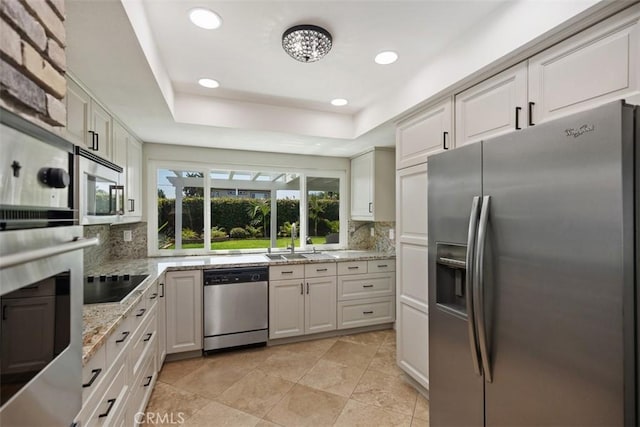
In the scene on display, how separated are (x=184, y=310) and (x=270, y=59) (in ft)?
7.67

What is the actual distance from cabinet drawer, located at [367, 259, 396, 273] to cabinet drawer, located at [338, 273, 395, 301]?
0.16 feet

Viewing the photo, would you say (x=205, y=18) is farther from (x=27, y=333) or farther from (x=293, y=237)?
(x=293, y=237)

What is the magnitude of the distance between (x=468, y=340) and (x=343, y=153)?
297 centimetres

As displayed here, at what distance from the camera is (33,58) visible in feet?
2.20

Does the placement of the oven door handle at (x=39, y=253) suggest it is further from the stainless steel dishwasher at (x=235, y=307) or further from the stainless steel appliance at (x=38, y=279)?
the stainless steel dishwasher at (x=235, y=307)

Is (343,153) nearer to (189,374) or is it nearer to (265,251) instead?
(265,251)

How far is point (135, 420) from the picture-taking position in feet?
5.77

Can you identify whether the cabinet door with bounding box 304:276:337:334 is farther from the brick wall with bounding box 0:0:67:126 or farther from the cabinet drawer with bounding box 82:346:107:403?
the brick wall with bounding box 0:0:67:126

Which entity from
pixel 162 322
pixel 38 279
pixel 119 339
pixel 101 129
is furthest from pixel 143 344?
pixel 38 279

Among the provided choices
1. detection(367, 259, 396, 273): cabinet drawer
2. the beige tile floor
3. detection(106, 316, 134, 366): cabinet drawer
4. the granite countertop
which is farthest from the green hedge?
detection(106, 316, 134, 366): cabinet drawer

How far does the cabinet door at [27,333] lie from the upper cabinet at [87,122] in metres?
1.34

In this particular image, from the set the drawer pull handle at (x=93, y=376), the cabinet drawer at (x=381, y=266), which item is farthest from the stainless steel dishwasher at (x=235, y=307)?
the drawer pull handle at (x=93, y=376)

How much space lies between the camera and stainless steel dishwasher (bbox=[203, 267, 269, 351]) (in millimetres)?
2906

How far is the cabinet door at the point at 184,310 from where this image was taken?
9.12 ft
